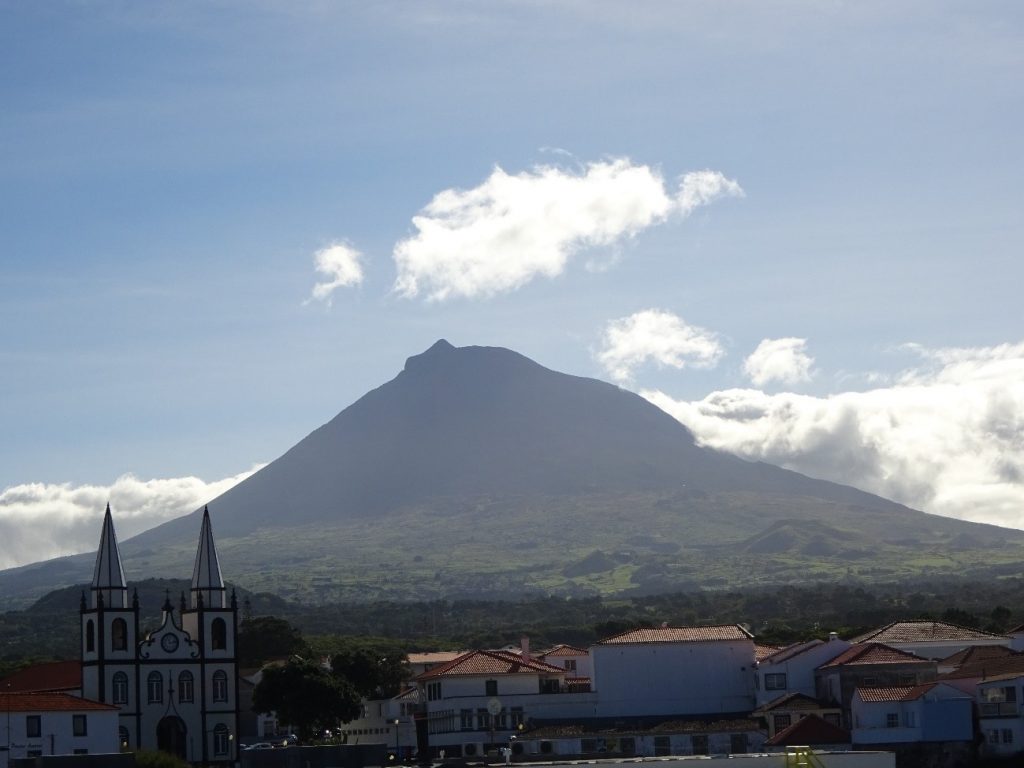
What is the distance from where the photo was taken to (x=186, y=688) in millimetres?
79875

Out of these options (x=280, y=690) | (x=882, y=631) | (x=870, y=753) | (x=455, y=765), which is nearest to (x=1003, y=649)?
(x=882, y=631)

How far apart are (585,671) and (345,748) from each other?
1048 inches

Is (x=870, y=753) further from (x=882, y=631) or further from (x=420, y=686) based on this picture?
(x=420, y=686)

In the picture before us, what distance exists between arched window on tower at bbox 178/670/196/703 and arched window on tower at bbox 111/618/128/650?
279cm

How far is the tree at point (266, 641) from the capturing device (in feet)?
360

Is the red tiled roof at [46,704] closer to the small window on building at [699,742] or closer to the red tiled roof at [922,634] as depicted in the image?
the small window on building at [699,742]

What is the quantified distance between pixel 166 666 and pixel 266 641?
31485 millimetres

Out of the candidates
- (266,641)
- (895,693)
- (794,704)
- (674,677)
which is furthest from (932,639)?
(266,641)

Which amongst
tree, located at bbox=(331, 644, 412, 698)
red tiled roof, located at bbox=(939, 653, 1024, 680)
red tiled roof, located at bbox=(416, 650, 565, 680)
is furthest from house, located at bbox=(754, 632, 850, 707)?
tree, located at bbox=(331, 644, 412, 698)

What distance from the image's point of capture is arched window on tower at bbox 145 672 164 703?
79.0m

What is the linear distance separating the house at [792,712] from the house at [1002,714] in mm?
6902

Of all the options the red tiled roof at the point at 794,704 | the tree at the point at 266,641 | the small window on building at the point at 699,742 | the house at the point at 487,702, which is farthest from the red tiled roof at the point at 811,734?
the tree at the point at 266,641

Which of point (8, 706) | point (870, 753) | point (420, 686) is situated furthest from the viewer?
point (420, 686)

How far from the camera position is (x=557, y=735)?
7269 centimetres
